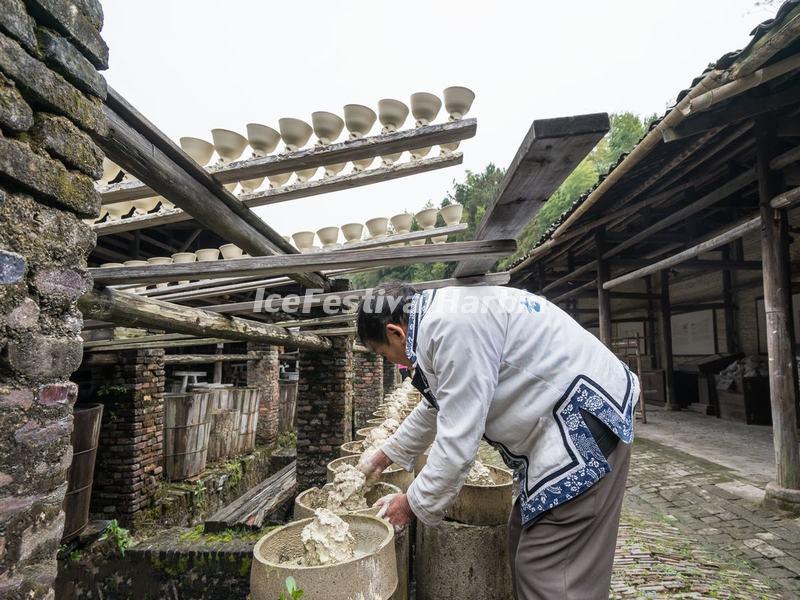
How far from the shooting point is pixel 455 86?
8.14 ft

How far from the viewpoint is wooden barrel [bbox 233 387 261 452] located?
28.1 feet

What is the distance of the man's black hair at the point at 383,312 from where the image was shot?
6.46 ft

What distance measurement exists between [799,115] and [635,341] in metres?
4.96

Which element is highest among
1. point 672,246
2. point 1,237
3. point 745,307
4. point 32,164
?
point 672,246

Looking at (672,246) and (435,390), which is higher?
(672,246)

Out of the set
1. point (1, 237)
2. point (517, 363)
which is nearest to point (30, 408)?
point (1, 237)

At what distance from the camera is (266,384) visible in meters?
10.0

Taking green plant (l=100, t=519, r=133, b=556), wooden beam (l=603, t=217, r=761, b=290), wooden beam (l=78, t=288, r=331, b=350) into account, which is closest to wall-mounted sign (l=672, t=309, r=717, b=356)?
wooden beam (l=603, t=217, r=761, b=290)

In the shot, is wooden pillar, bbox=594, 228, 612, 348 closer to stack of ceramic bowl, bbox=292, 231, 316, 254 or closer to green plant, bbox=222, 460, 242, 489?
stack of ceramic bowl, bbox=292, 231, 316, 254

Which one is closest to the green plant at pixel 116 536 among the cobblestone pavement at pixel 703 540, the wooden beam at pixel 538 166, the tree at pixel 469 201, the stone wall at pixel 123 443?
the stone wall at pixel 123 443

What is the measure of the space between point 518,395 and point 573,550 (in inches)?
21.5

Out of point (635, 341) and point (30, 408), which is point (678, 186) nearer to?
point (635, 341)

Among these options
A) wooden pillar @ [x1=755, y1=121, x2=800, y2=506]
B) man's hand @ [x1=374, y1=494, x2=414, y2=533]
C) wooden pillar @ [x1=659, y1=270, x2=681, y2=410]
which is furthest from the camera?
wooden pillar @ [x1=659, y1=270, x2=681, y2=410]

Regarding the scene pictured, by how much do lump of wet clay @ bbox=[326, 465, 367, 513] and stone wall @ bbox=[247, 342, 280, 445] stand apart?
7.98 metres
